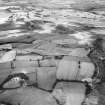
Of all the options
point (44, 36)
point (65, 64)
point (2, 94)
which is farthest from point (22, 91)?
point (44, 36)

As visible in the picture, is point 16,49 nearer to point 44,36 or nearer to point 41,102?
point 44,36

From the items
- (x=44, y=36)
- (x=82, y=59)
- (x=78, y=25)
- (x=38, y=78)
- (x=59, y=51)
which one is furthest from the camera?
(x=78, y=25)

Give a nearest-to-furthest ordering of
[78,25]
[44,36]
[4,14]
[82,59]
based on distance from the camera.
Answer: [82,59] → [44,36] → [78,25] → [4,14]

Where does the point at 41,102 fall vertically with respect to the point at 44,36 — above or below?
below

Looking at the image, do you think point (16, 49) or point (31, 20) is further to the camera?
point (31, 20)

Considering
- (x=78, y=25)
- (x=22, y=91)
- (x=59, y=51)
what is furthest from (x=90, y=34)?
(x=22, y=91)

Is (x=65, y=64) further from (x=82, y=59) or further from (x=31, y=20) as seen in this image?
(x=31, y=20)
